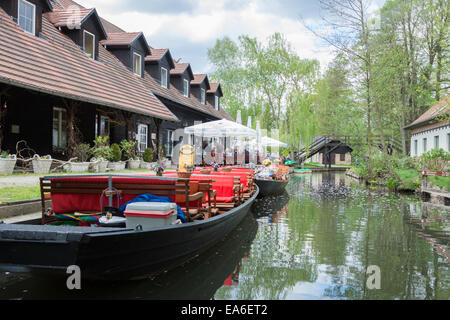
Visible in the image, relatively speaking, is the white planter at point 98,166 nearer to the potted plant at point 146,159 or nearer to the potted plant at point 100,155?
the potted plant at point 100,155

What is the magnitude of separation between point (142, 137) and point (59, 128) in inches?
245

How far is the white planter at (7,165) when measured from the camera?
32.8 feet

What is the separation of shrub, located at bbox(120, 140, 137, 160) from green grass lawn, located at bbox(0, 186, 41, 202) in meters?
7.81

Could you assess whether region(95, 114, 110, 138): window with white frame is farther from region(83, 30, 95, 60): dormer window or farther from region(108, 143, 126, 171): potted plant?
region(83, 30, 95, 60): dormer window

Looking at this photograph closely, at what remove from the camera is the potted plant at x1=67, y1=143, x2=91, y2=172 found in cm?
1190

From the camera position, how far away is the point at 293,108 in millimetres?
39906

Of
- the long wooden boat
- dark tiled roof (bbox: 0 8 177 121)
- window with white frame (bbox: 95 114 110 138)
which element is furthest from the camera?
window with white frame (bbox: 95 114 110 138)

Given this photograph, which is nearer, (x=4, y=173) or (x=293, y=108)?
(x=4, y=173)

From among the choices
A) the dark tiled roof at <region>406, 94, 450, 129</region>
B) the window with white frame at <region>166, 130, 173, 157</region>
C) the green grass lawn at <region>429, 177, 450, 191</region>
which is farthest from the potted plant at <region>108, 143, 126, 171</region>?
the dark tiled roof at <region>406, 94, 450, 129</region>

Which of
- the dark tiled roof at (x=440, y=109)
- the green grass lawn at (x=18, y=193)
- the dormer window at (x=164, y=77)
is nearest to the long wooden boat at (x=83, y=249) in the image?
the green grass lawn at (x=18, y=193)

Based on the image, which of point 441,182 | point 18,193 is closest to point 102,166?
point 18,193

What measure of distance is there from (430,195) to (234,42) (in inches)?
1265
